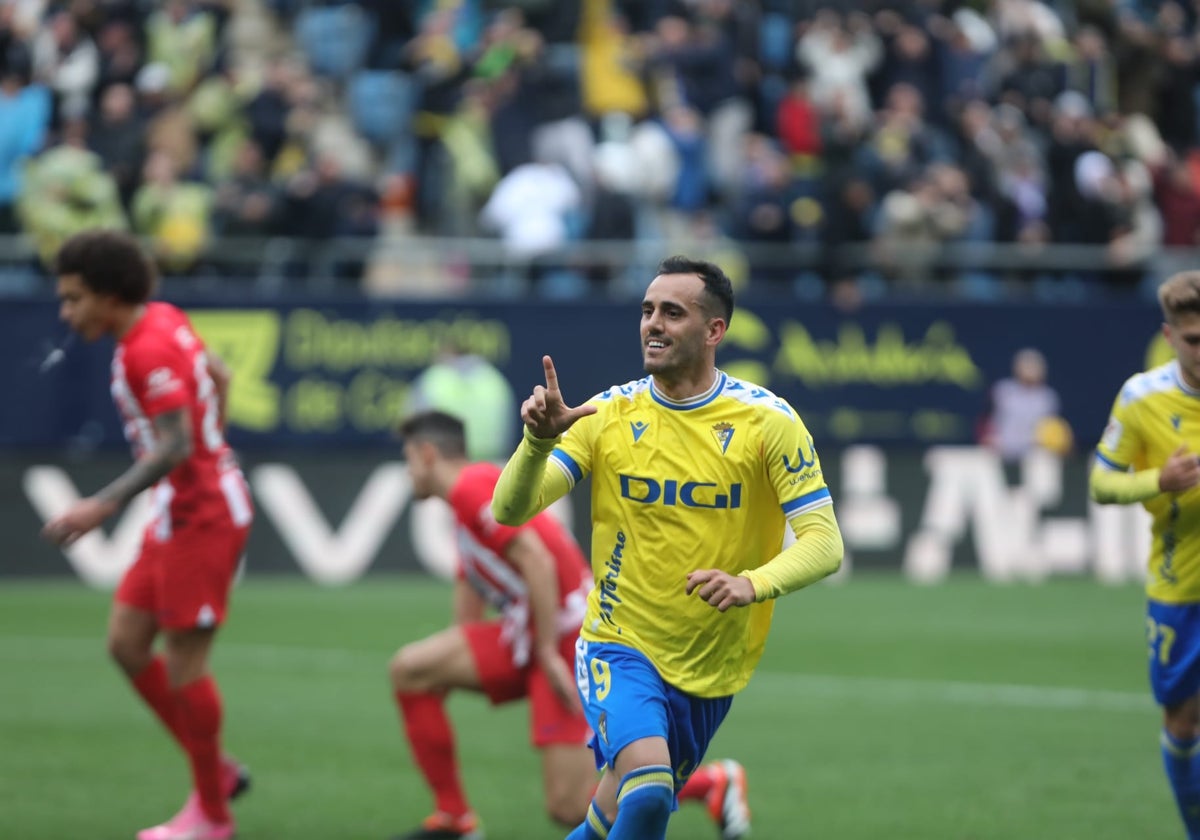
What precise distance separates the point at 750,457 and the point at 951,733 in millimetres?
5562

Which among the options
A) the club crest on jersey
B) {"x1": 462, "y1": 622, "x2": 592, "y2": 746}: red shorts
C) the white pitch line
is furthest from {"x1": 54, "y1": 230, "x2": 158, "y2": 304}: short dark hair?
the white pitch line

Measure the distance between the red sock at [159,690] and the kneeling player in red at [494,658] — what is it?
1024mm

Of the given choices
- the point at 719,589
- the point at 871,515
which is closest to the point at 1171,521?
the point at 719,589

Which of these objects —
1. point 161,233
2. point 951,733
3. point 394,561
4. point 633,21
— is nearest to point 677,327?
point 951,733

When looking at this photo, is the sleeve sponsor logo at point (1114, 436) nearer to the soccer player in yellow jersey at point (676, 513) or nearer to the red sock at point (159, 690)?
the soccer player in yellow jersey at point (676, 513)

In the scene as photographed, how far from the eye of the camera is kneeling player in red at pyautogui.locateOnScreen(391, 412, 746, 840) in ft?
27.0

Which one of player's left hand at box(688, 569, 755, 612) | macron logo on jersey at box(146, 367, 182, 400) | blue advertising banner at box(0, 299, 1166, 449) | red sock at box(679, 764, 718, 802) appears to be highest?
macron logo on jersey at box(146, 367, 182, 400)

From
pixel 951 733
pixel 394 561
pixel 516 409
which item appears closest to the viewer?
pixel 951 733

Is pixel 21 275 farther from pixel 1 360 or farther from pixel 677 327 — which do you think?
pixel 677 327

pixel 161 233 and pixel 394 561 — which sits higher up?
pixel 161 233

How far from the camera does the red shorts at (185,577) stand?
828 centimetres

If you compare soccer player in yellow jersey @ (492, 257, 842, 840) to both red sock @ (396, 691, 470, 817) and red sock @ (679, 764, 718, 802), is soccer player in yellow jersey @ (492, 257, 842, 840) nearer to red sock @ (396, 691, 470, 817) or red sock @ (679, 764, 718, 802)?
red sock @ (679, 764, 718, 802)

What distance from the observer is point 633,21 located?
2386cm

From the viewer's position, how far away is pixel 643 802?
241 inches
